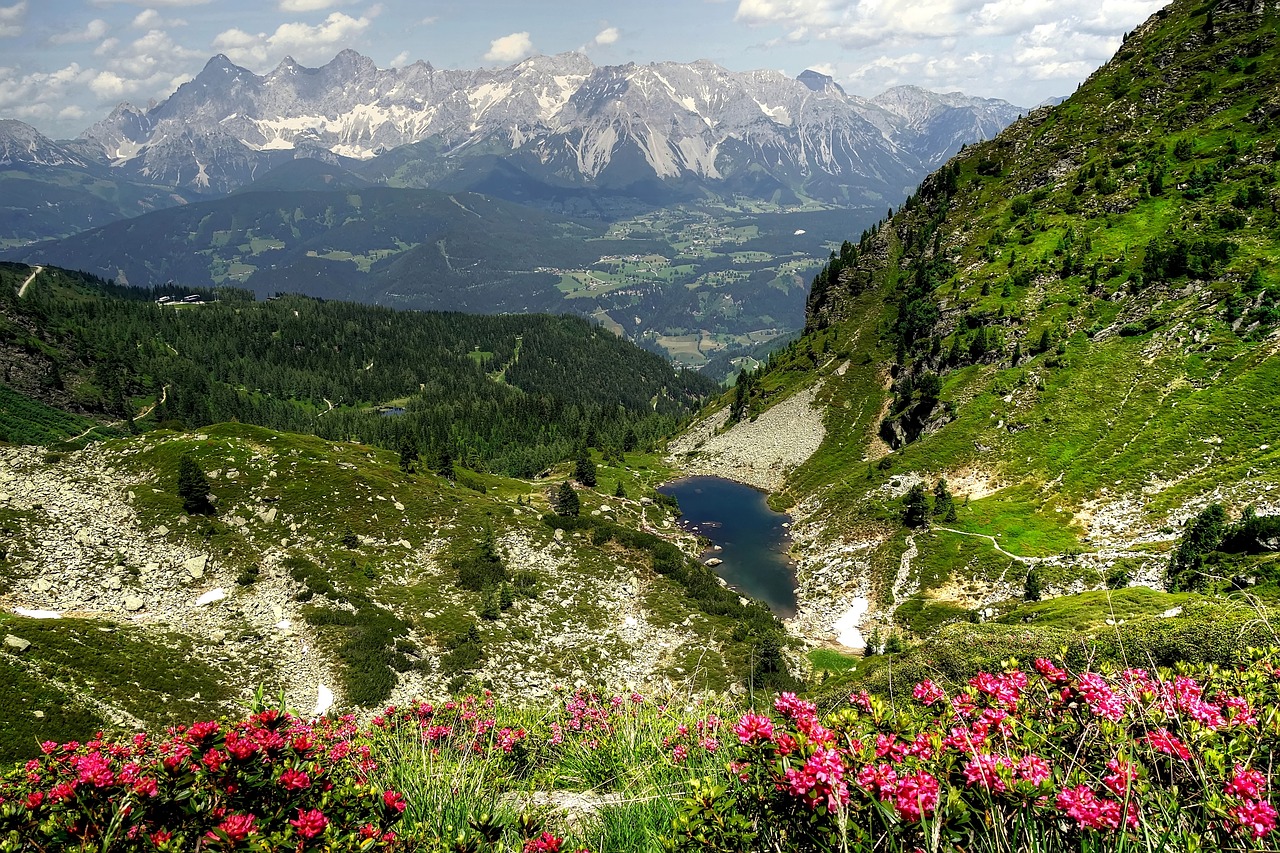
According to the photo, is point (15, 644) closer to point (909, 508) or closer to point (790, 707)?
point (790, 707)

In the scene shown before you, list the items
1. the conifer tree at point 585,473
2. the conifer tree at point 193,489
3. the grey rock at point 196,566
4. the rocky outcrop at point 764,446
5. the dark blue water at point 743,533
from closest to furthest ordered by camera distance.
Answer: the grey rock at point 196,566 < the conifer tree at point 193,489 < the dark blue water at point 743,533 < the conifer tree at point 585,473 < the rocky outcrop at point 764,446

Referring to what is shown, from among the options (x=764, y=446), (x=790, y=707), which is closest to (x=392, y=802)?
(x=790, y=707)

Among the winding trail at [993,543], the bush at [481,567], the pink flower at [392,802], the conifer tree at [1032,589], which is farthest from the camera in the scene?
the winding trail at [993,543]

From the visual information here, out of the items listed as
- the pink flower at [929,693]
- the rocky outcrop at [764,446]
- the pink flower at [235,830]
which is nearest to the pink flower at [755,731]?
the pink flower at [929,693]

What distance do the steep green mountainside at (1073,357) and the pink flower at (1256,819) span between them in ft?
152

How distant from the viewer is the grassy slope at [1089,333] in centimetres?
6519

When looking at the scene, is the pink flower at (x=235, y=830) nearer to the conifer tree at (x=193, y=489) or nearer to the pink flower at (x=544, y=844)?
the pink flower at (x=544, y=844)

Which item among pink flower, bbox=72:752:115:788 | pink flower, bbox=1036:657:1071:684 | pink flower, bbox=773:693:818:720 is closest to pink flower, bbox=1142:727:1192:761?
pink flower, bbox=1036:657:1071:684

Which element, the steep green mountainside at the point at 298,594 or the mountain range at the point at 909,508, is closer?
the steep green mountainside at the point at 298,594

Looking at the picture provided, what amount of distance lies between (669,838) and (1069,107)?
605 feet

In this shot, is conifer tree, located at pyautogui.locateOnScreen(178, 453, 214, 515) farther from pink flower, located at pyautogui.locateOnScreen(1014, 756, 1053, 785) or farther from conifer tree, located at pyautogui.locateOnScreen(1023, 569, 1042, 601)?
conifer tree, located at pyautogui.locateOnScreen(1023, 569, 1042, 601)

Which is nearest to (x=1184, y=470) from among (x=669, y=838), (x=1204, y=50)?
(x=669, y=838)

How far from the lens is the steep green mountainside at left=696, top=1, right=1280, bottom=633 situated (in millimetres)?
63562

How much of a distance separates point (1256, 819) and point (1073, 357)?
99697mm
